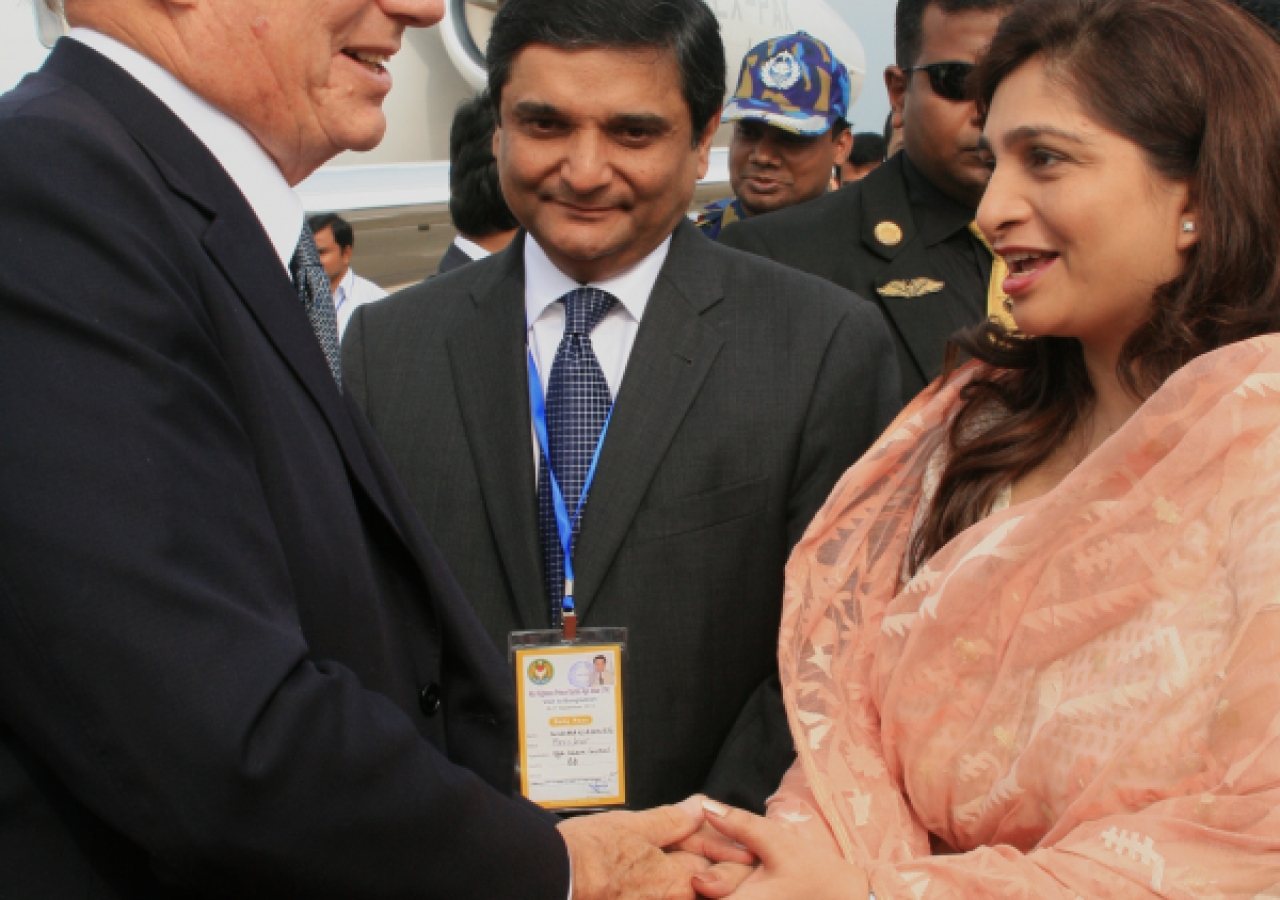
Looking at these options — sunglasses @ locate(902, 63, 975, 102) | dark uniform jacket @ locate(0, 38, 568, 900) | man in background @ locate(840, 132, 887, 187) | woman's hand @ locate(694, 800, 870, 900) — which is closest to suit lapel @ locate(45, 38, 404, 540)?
dark uniform jacket @ locate(0, 38, 568, 900)

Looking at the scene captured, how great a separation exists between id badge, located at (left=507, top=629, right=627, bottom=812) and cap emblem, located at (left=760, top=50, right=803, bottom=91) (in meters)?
2.81

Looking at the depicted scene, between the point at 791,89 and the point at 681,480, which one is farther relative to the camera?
the point at 791,89

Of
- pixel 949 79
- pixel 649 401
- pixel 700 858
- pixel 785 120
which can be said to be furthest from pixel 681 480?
pixel 785 120

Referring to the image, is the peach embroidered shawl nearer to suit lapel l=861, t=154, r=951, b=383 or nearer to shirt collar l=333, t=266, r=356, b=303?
suit lapel l=861, t=154, r=951, b=383

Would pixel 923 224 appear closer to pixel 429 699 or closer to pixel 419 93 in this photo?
pixel 429 699

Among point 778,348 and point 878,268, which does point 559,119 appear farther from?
point 878,268

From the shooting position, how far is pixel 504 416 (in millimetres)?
2225

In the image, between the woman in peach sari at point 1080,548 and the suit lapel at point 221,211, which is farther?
the woman in peach sari at point 1080,548

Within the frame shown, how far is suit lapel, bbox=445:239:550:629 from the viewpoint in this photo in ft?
6.95

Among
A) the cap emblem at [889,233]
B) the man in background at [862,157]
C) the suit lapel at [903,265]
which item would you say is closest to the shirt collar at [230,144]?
the suit lapel at [903,265]

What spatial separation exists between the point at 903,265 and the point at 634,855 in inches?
67.6

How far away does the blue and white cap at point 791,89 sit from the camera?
4.28m

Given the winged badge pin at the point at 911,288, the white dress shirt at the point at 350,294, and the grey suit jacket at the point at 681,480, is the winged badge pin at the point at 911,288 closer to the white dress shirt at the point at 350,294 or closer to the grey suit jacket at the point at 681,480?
the grey suit jacket at the point at 681,480

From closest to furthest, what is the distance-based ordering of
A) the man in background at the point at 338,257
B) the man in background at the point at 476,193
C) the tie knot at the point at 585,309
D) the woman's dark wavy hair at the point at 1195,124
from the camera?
the woman's dark wavy hair at the point at 1195,124
the tie knot at the point at 585,309
the man in background at the point at 476,193
the man in background at the point at 338,257
